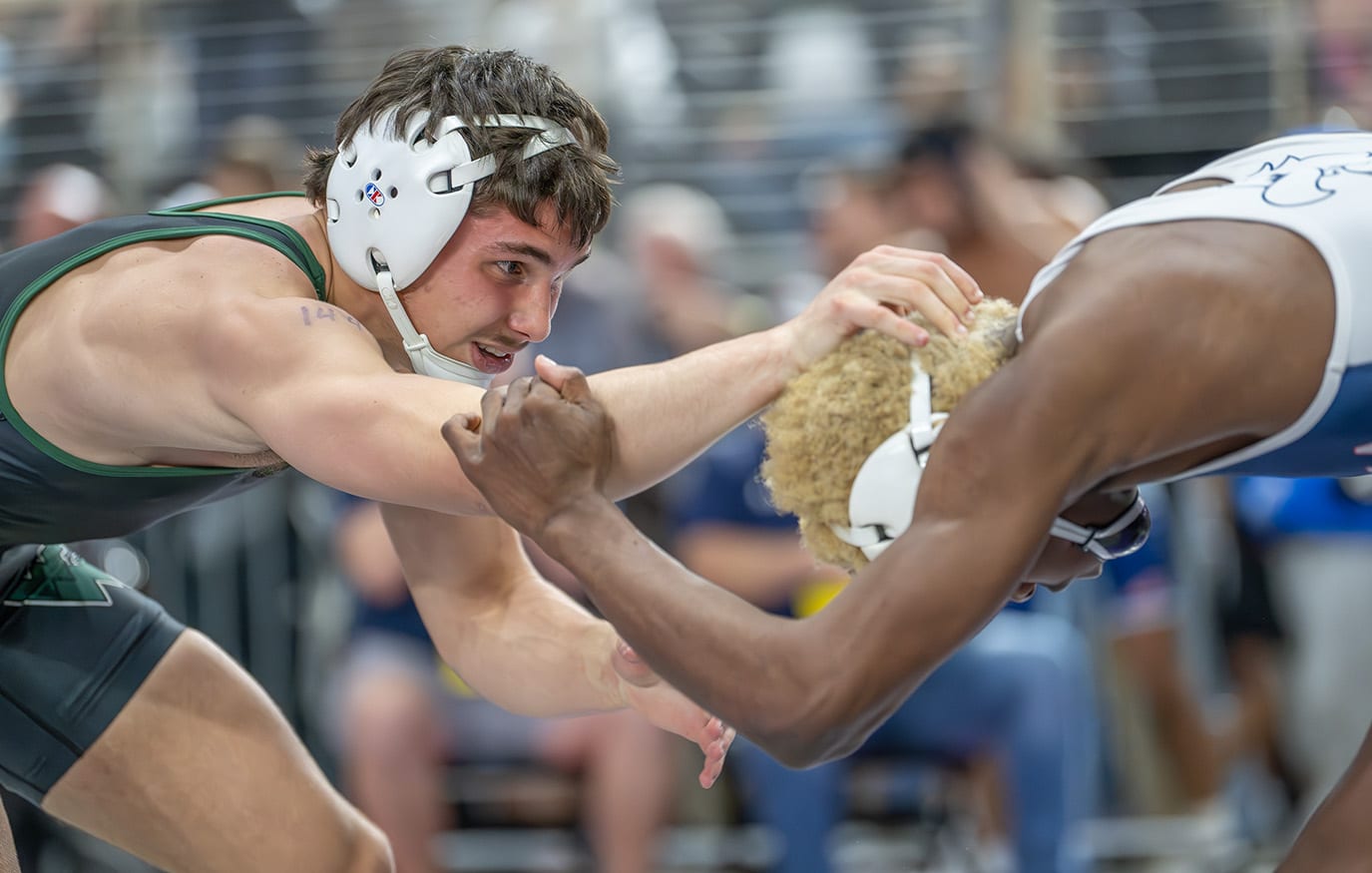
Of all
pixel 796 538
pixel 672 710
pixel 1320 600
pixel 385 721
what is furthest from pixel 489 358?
pixel 1320 600

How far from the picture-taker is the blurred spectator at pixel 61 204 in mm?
6543

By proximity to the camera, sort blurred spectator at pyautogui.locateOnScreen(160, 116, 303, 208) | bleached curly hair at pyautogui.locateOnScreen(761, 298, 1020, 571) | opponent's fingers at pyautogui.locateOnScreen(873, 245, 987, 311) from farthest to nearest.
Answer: blurred spectator at pyautogui.locateOnScreen(160, 116, 303, 208) < opponent's fingers at pyautogui.locateOnScreen(873, 245, 987, 311) < bleached curly hair at pyautogui.locateOnScreen(761, 298, 1020, 571)

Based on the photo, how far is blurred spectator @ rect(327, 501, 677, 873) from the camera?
17.2 ft

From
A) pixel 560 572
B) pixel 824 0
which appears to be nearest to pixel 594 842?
pixel 560 572

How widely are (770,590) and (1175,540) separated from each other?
1.60 meters

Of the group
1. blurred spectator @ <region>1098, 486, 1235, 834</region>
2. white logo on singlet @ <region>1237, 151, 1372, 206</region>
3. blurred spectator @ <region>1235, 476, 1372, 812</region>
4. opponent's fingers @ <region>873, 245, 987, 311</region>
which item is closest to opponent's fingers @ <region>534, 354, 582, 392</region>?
opponent's fingers @ <region>873, 245, 987, 311</region>

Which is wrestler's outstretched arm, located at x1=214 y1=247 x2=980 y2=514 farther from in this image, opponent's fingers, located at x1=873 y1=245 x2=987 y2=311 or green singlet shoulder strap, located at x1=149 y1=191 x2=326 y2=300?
green singlet shoulder strap, located at x1=149 y1=191 x2=326 y2=300

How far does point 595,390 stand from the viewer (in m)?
2.47

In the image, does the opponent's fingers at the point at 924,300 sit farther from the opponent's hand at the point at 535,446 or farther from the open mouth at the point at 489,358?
the open mouth at the point at 489,358

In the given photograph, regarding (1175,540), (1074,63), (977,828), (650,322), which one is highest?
(1074,63)

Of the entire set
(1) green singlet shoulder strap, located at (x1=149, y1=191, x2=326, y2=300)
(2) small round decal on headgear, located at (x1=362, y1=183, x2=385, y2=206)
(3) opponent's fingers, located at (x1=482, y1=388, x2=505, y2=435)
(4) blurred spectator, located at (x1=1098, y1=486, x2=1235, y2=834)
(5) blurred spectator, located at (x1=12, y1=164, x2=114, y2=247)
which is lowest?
(4) blurred spectator, located at (x1=1098, y1=486, x2=1235, y2=834)

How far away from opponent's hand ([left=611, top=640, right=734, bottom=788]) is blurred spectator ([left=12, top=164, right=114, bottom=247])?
427 cm

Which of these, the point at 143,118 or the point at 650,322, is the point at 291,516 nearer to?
the point at 650,322

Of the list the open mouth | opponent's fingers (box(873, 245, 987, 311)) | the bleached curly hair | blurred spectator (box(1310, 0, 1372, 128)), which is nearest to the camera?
the bleached curly hair
